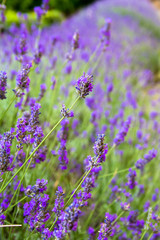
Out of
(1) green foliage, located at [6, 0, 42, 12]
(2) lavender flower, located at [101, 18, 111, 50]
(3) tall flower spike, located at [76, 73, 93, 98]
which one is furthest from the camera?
(1) green foliage, located at [6, 0, 42, 12]

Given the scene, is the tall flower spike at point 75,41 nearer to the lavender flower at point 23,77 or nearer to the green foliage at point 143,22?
the lavender flower at point 23,77

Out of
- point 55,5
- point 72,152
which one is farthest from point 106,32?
point 55,5

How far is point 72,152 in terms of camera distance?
2244 millimetres

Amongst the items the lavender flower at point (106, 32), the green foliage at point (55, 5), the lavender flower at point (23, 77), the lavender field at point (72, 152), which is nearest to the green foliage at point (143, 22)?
the green foliage at point (55, 5)

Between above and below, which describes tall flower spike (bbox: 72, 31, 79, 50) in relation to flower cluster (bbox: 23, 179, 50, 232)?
above

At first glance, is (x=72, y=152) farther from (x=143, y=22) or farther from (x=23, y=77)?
(x=143, y=22)

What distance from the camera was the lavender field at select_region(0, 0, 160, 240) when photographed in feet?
3.25

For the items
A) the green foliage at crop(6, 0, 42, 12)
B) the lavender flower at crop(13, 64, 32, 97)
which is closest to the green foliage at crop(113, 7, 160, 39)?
the green foliage at crop(6, 0, 42, 12)

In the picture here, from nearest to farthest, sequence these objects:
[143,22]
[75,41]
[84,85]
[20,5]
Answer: [84,85] → [75,41] → [20,5] → [143,22]

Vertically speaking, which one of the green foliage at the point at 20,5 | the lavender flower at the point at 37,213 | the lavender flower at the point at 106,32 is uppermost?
the green foliage at the point at 20,5

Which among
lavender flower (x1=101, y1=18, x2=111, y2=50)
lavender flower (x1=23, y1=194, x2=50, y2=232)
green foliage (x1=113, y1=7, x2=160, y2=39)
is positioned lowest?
lavender flower (x1=23, y1=194, x2=50, y2=232)

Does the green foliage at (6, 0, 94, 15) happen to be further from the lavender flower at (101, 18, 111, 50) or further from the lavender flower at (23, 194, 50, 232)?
the lavender flower at (23, 194, 50, 232)

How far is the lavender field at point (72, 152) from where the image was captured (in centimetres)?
99

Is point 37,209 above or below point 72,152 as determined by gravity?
below
